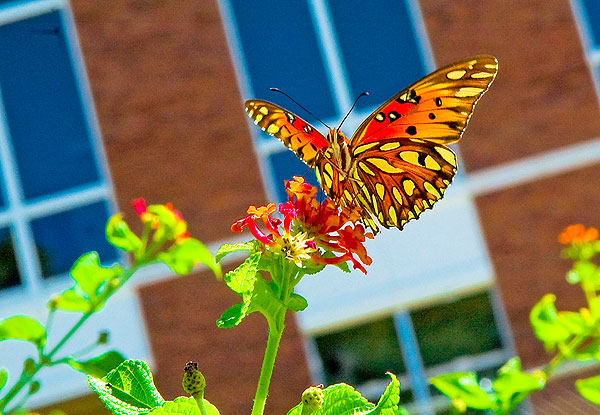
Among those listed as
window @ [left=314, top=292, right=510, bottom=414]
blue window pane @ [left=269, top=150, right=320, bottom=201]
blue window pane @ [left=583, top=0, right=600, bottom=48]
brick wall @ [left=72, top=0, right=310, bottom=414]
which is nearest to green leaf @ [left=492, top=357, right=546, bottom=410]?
brick wall @ [left=72, top=0, right=310, bottom=414]

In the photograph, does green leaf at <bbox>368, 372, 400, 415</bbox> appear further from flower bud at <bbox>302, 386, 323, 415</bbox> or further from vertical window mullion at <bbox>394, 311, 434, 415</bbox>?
vertical window mullion at <bbox>394, 311, 434, 415</bbox>

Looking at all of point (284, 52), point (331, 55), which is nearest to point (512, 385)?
point (331, 55)

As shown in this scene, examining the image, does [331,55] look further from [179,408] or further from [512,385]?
[179,408]

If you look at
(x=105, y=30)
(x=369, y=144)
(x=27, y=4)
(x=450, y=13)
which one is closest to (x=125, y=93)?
(x=105, y=30)

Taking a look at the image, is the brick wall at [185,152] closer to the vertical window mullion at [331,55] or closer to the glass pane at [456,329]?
the vertical window mullion at [331,55]

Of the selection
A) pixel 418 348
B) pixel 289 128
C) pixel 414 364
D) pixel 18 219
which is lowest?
pixel 414 364

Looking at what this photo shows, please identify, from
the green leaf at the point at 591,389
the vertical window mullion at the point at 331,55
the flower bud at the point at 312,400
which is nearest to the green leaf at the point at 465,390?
the green leaf at the point at 591,389

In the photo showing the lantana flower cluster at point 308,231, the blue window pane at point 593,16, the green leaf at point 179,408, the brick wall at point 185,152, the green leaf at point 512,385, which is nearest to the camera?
the green leaf at point 179,408
